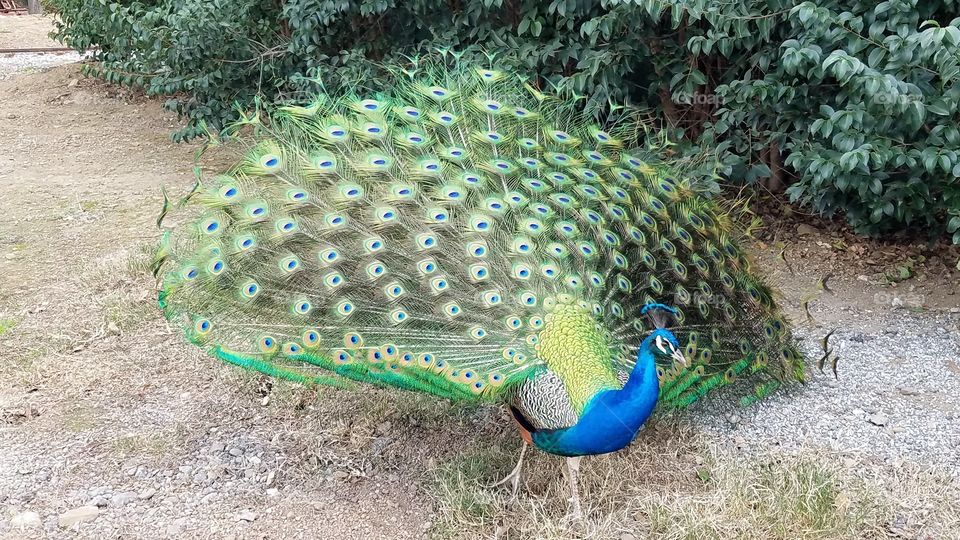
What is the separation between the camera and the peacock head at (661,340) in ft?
8.81

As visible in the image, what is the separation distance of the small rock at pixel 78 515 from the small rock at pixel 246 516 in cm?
56

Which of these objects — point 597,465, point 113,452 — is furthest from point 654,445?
point 113,452

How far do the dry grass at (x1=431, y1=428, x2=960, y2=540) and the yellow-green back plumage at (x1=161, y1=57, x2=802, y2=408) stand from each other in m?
0.36

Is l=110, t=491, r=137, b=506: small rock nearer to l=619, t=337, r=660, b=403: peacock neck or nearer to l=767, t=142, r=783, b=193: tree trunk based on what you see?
l=619, t=337, r=660, b=403: peacock neck

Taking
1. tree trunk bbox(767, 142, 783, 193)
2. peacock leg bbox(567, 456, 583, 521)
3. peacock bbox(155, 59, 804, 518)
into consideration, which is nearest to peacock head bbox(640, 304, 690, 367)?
peacock bbox(155, 59, 804, 518)

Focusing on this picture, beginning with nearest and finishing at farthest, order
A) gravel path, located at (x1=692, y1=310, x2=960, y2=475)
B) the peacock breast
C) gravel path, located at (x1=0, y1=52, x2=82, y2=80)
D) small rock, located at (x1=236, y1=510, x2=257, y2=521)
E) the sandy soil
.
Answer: the peacock breast < small rock, located at (x1=236, y1=510, x2=257, y2=521) < gravel path, located at (x1=692, y1=310, x2=960, y2=475) < gravel path, located at (x1=0, y1=52, x2=82, y2=80) < the sandy soil

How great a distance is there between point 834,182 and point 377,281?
2.86 meters

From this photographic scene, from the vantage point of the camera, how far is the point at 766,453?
141 inches

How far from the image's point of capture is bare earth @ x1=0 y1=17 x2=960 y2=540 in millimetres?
3236

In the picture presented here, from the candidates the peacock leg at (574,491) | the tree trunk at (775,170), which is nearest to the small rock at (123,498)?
the peacock leg at (574,491)

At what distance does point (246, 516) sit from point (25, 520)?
2.76 ft

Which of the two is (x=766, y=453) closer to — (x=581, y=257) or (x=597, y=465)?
(x=597, y=465)

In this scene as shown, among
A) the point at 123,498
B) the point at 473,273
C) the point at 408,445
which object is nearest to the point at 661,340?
the point at 473,273

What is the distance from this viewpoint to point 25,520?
3.31m
